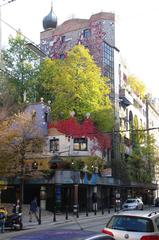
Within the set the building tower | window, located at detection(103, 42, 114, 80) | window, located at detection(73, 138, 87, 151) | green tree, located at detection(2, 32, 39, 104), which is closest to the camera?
window, located at detection(73, 138, 87, 151)

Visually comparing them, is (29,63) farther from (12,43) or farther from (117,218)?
(117,218)

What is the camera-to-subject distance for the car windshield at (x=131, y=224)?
428 inches

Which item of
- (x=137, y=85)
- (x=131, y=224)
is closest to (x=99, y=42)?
(x=137, y=85)

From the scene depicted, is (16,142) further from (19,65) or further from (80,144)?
(19,65)

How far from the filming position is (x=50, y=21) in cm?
7844

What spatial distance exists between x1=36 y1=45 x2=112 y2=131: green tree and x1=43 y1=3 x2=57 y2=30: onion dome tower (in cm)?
2229

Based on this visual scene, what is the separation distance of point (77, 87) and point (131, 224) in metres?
44.6

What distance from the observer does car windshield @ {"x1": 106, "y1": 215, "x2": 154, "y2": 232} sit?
10.9 m

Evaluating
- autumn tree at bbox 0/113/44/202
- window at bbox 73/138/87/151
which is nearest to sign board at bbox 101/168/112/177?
window at bbox 73/138/87/151

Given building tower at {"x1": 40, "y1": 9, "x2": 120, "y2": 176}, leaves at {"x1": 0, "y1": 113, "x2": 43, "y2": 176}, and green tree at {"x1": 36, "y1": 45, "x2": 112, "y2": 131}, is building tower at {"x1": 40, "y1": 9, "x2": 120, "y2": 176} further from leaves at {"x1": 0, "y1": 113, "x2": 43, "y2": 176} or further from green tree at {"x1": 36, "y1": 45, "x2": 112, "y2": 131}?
leaves at {"x1": 0, "y1": 113, "x2": 43, "y2": 176}

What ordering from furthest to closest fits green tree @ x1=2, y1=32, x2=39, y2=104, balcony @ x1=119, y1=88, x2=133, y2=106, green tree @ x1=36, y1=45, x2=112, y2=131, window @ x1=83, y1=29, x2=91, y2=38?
1. balcony @ x1=119, y1=88, x2=133, y2=106
2. window @ x1=83, y1=29, x2=91, y2=38
3. green tree @ x1=2, y1=32, x2=39, y2=104
4. green tree @ x1=36, y1=45, x2=112, y2=131

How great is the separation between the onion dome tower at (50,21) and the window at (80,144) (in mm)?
31701

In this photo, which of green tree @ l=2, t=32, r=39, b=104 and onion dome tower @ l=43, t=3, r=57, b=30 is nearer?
green tree @ l=2, t=32, r=39, b=104

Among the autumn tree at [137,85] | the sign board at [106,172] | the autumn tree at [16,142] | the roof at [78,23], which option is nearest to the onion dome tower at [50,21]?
the roof at [78,23]
